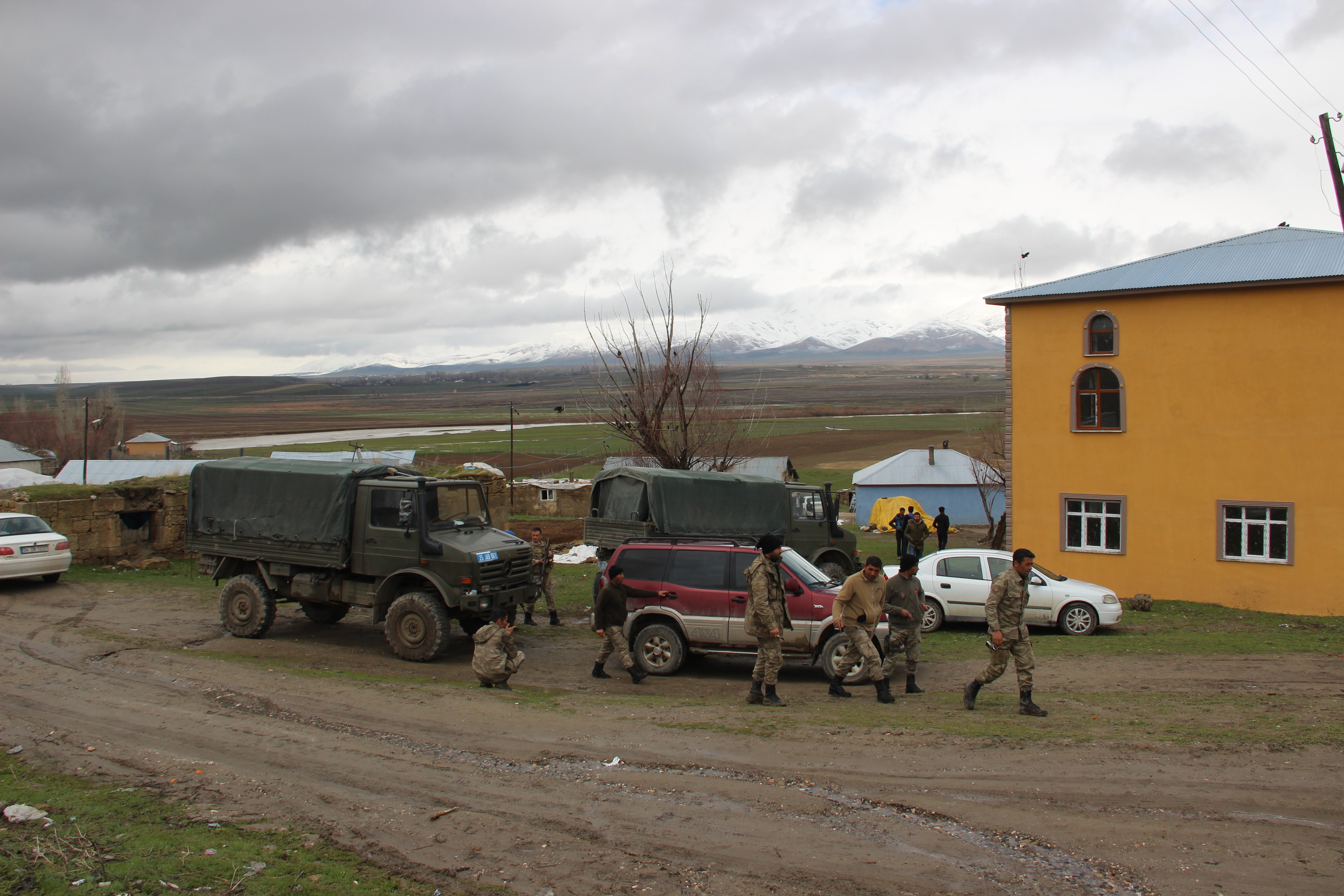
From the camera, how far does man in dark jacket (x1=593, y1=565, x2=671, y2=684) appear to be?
35.1ft

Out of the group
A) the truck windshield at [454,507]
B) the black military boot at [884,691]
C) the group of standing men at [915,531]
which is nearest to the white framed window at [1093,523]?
the group of standing men at [915,531]

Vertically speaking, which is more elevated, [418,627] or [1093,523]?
[1093,523]

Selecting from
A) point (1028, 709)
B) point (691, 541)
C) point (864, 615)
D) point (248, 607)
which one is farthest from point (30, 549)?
point (1028, 709)

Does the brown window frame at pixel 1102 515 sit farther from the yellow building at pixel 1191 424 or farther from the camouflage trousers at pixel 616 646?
the camouflage trousers at pixel 616 646

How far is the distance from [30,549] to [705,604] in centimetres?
1288

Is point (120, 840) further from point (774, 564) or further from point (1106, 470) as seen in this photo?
point (1106, 470)

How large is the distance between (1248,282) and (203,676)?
19.8m

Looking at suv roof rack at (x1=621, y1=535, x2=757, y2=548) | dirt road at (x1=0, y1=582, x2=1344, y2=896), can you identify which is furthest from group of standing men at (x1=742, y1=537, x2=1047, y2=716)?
suv roof rack at (x1=621, y1=535, x2=757, y2=548)

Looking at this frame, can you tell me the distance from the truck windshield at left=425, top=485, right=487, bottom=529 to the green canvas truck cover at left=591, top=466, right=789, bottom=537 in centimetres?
257

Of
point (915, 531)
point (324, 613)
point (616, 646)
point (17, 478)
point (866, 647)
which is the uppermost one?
point (17, 478)

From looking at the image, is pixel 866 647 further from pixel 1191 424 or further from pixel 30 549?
pixel 30 549

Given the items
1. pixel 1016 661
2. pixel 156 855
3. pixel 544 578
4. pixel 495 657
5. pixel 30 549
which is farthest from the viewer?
pixel 30 549

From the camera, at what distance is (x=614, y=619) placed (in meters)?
10.7

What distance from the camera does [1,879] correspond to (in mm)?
4930
